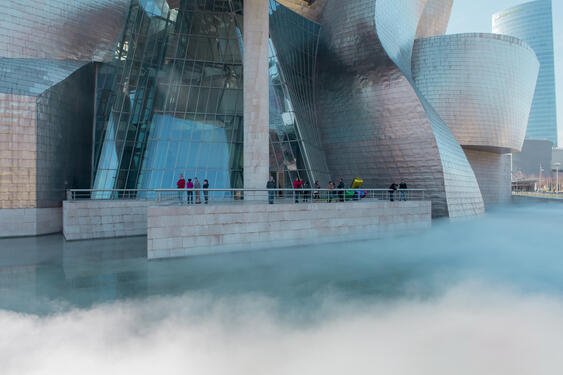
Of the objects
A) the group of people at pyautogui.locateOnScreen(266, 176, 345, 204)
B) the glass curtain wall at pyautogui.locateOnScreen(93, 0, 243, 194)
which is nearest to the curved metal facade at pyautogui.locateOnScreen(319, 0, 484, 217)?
the group of people at pyautogui.locateOnScreen(266, 176, 345, 204)

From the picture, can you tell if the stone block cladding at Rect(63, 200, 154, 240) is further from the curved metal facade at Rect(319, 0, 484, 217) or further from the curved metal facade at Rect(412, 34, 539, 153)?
the curved metal facade at Rect(412, 34, 539, 153)

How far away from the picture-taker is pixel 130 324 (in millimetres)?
5488

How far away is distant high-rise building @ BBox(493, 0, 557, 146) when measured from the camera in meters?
106

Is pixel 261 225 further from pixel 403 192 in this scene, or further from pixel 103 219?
pixel 403 192

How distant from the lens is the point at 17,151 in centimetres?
1442

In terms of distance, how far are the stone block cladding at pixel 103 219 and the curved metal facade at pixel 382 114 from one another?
12327mm

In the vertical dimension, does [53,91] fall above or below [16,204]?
above

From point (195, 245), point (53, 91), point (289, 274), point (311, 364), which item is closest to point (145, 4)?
point (53, 91)

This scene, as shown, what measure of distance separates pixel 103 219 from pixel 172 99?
392 inches

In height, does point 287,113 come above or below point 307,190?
above

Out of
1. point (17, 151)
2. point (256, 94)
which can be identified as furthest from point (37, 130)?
point (256, 94)

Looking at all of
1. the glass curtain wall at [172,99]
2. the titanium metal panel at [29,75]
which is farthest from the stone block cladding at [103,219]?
the titanium metal panel at [29,75]

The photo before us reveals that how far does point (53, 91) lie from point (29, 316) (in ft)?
43.6

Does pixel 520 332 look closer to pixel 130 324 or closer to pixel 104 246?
pixel 130 324
